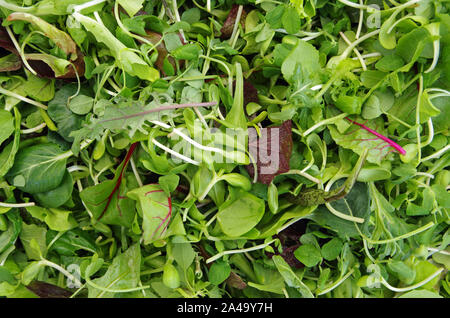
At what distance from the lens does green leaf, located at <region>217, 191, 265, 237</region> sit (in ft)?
1.59

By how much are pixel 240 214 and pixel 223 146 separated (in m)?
0.09

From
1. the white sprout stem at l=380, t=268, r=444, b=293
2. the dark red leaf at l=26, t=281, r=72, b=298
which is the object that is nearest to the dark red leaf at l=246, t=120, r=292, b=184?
the white sprout stem at l=380, t=268, r=444, b=293

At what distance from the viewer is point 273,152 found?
0.48 m

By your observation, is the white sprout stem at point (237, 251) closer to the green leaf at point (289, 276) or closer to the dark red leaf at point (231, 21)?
the green leaf at point (289, 276)

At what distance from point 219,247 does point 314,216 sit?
14cm

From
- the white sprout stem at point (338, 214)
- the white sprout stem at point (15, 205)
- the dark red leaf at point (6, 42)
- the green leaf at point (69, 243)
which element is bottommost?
the green leaf at point (69, 243)

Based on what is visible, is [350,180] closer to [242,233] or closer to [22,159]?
[242,233]

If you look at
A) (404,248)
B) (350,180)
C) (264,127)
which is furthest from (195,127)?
(404,248)

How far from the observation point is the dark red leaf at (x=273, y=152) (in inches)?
18.9

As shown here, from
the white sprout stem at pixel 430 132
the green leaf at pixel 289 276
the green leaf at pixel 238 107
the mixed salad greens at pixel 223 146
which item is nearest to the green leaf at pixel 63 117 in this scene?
the mixed salad greens at pixel 223 146

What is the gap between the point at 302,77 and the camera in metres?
0.48

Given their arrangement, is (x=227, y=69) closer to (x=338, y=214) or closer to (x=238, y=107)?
(x=238, y=107)

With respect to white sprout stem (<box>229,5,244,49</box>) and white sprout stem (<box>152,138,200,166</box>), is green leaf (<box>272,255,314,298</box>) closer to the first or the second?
white sprout stem (<box>152,138,200,166</box>)
